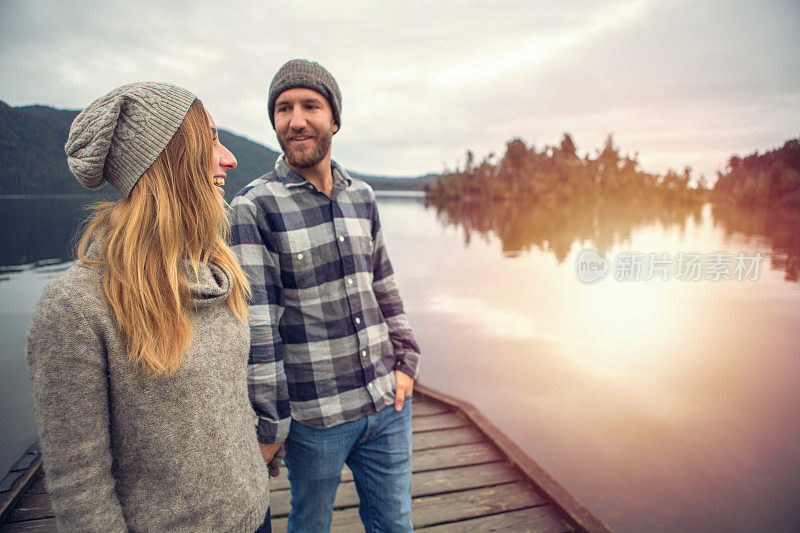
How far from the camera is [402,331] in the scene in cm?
205

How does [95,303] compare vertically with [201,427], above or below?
above

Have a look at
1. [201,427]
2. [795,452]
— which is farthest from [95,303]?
[795,452]

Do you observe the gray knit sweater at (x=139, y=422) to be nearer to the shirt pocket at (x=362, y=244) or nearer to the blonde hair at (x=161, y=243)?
the blonde hair at (x=161, y=243)

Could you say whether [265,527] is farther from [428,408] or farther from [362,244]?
[428,408]

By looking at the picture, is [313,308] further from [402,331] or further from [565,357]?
[565,357]

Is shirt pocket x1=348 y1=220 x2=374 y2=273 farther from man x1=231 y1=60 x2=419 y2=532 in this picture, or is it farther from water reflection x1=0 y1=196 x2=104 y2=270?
water reflection x1=0 y1=196 x2=104 y2=270

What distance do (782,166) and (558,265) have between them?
4331 centimetres

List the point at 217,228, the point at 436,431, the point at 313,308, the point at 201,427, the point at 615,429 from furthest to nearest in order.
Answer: the point at 615,429, the point at 436,431, the point at 313,308, the point at 217,228, the point at 201,427

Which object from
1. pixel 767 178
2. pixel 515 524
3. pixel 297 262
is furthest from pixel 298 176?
pixel 767 178

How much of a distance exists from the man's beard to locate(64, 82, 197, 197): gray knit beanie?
0.68 metres

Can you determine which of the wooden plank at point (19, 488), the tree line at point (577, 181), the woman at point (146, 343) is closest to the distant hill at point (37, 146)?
the woman at point (146, 343)

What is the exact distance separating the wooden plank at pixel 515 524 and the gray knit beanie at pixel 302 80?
262 cm

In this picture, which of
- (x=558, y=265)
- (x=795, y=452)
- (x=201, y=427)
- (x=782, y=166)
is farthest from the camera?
(x=782, y=166)

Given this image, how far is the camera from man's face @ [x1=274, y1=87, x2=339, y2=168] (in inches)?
70.0
